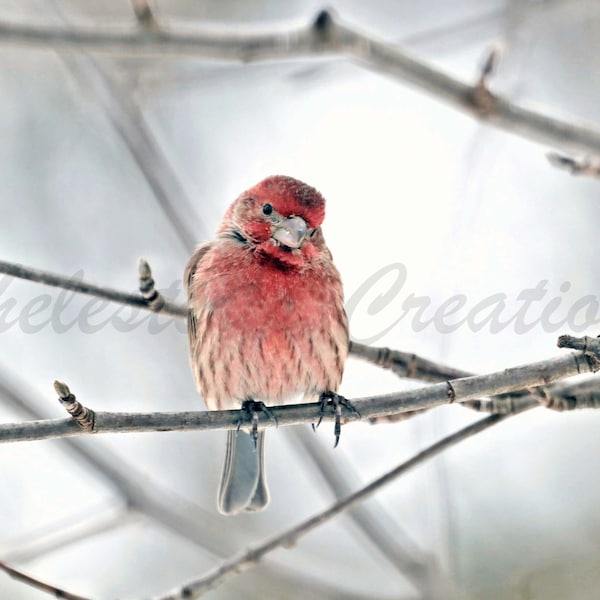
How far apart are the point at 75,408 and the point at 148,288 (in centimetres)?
122

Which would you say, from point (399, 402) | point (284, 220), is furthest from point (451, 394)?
point (284, 220)

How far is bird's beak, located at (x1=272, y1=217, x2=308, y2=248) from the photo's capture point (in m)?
5.48

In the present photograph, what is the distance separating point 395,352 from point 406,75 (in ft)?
4.58

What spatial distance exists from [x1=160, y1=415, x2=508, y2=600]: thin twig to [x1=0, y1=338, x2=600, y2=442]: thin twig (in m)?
0.33

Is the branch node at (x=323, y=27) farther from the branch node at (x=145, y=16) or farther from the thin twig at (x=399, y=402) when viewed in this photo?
the thin twig at (x=399, y=402)

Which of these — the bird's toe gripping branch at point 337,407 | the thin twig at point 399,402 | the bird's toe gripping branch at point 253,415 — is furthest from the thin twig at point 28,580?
the bird's toe gripping branch at point 337,407

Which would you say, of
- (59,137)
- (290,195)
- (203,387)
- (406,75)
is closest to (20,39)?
(406,75)

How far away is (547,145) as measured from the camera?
4.37m

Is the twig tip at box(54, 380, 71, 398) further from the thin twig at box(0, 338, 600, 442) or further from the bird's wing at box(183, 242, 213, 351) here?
the bird's wing at box(183, 242, 213, 351)

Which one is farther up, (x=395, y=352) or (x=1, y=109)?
(x=1, y=109)

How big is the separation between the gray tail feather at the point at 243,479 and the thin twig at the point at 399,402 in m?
1.79

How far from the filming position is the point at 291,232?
18.0ft

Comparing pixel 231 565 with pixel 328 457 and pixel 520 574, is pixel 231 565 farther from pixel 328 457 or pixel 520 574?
pixel 520 574

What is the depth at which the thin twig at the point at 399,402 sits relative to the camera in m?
3.68
